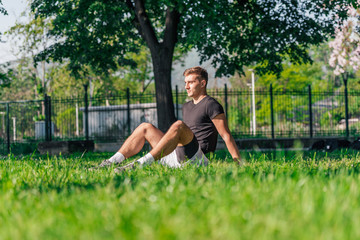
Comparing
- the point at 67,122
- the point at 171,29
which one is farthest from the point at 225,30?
the point at 67,122

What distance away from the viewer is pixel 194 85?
5.86m

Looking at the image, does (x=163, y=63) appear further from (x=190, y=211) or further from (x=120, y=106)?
(x=190, y=211)

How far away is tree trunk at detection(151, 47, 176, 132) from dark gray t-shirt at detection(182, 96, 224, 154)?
26.8 feet

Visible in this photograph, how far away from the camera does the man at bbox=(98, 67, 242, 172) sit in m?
5.49

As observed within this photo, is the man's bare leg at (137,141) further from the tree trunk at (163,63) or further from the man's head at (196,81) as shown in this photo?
the tree trunk at (163,63)

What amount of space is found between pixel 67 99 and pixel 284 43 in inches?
371

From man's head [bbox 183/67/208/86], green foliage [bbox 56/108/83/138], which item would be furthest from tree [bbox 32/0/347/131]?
man's head [bbox 183/67/208/86]

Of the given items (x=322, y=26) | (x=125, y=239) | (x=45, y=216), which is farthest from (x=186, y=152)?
(x=322, y=26)

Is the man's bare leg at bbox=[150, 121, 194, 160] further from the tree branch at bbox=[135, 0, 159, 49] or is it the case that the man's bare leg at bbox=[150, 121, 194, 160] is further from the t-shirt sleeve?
the tree branch at bbox=[135, 0, 159, 49]

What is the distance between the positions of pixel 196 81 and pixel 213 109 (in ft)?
1.68

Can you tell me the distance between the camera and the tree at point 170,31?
Answer: 14188 mm

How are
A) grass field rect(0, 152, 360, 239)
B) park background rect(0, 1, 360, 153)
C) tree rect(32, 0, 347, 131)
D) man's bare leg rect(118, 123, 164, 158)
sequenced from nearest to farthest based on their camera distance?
grass field rect(0, 152, 360, 239), man's bare leg rect(118, 123, 164, 158), tree rect(32, 0, 347, 131), park background rect(0, 1, 360, 153)

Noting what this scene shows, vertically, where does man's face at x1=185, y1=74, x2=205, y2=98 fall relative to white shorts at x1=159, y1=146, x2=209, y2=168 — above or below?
above

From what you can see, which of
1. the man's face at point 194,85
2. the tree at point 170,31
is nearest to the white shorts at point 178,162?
the man's face at point 194,85
